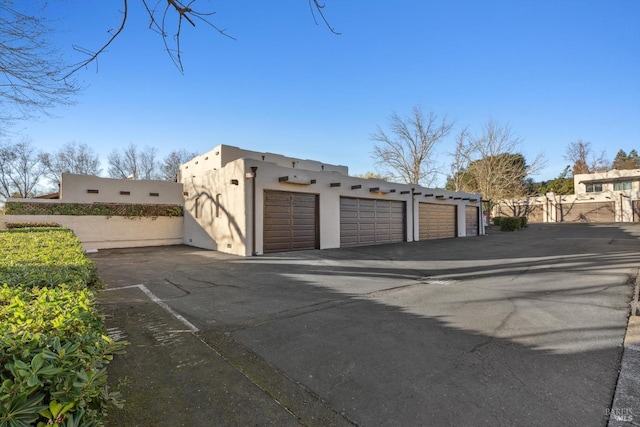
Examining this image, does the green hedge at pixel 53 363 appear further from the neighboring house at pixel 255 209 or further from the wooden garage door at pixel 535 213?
the wooden garage door at pixel 535 213

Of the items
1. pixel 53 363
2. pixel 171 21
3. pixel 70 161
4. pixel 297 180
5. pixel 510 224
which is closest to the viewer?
pixel 53 363

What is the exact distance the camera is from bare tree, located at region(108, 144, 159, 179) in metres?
43.9

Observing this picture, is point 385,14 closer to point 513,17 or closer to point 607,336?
point 607,336

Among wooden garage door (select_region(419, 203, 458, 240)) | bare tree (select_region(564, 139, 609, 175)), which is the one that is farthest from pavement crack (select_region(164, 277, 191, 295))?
bare tree (select_region(564, 139, 609, 175))

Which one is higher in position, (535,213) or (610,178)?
(610,178)

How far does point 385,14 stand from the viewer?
13.8ft

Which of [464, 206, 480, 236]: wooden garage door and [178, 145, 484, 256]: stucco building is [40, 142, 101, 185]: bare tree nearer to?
[178, 145, 484, 256]: stucco building

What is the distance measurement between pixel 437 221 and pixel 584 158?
4176 cm

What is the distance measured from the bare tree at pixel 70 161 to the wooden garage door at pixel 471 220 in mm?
43317

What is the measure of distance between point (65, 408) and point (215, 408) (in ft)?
4.28

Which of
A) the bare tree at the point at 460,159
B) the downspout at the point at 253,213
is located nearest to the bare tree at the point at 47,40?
the downspout at the point at 253,213

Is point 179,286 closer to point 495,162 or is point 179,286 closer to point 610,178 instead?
point 495,162

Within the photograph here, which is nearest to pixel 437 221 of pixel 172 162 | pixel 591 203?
pixel 591 203

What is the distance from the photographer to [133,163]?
44625 millimetres
